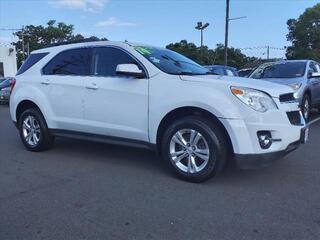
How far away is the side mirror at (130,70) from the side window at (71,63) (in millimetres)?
975

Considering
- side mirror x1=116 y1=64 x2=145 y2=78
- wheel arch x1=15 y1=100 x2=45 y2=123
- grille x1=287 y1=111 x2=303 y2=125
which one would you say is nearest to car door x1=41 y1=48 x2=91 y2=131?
wheel arch x1=15 y1=100 x2=45 y2=123

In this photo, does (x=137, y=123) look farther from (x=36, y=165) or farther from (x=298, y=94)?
(x=298, y=94)

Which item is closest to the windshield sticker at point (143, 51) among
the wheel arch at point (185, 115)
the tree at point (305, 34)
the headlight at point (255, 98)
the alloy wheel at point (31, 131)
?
the wheel arch at point (185, 115)

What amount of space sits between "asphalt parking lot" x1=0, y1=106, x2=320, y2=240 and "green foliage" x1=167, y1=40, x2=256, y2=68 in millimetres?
45023

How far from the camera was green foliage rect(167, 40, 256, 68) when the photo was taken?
172ft

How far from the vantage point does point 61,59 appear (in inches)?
258

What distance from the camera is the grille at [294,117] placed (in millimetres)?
4891

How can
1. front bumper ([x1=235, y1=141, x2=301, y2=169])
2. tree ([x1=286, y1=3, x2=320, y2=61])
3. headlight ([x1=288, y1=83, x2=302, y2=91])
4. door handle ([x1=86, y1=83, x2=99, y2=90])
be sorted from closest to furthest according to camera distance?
front bumper ([x1=235, y1=141, x2=301, y2=169]) < door handle ([x1=86, y1=83, x2=99, y2=90]) < headlight ([x1=288, y1=83, x2=302, y2=91]) < tree ([x1=286, y1=3, x2=320, y2=61])

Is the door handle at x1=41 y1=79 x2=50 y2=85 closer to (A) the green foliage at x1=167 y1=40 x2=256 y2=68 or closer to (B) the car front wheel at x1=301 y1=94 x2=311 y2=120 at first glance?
(B) the car front wheel at x1=301 y1=94 x2=311 y2=120

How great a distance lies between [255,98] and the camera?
4.66 metres

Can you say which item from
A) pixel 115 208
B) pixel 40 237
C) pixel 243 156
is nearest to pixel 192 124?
pixel 243 156

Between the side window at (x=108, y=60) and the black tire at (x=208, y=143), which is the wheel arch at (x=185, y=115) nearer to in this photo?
the black tire at (x=208, y=143)

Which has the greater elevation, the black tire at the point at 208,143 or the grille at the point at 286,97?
the grille at the point at 286,97

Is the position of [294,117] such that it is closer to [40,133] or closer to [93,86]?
[93,86]
